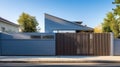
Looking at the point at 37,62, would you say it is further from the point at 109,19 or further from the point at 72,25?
the point at 109,19

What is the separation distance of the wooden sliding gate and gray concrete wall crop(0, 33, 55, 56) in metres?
0.84

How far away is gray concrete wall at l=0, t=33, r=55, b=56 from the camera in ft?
90.4

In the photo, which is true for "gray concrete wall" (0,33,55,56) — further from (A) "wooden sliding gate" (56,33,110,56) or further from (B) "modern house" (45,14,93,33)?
(B) "modern house" (45,14,93,33)

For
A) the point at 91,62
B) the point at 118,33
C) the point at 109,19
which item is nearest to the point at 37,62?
the point at 91,62

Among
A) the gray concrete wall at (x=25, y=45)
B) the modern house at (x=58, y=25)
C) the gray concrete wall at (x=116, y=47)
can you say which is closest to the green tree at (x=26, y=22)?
the modern house at (x=58, y=25)

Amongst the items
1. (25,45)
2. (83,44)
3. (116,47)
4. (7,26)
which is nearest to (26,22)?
(7,26)

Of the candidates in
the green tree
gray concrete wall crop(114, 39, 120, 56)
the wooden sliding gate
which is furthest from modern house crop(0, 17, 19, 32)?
gray concrete wall crop(114, 39, 120, 56)

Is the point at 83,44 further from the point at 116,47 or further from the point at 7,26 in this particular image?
the point at 7,26

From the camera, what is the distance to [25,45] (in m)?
27.7

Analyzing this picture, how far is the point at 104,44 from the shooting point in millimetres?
27516

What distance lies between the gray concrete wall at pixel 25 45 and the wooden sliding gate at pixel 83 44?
836mm

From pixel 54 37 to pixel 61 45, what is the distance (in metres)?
0.96

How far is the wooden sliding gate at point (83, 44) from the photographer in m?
27.4

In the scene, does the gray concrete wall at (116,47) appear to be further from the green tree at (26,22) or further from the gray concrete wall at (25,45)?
the green tree at (26,22)
